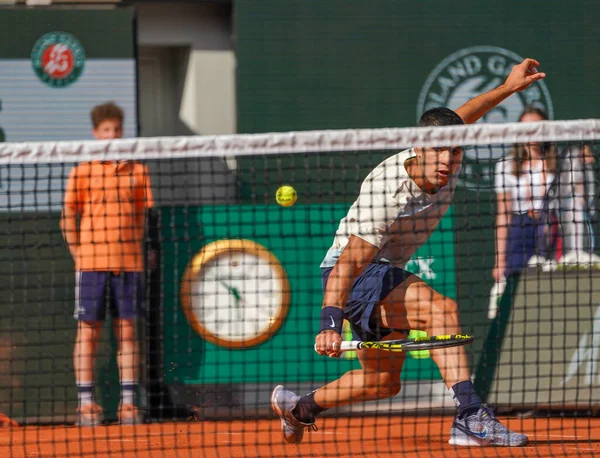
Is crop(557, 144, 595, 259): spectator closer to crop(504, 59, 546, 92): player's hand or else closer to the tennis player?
crop(504, 59, 546, 92): player's hand

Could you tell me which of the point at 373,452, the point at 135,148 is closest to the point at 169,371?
the point at 373,452

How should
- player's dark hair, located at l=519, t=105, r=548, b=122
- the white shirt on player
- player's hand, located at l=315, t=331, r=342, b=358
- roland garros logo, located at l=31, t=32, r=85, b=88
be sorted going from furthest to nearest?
roland garros logo, located at l=31, t=32, r=85, b=88 < player's dark hair, located at l=519, t=105, r=548, b=122 < the white shirt on player < player's hand, located at l=315, t=331, r=342, b=358

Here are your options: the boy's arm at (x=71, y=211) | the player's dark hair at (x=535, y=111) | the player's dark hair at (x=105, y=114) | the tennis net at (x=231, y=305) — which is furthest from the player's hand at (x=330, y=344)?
the player's dark hair at (x=535, y=111)

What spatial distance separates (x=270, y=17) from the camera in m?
8.45

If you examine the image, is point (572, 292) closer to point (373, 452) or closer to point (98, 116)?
point (373, 452)

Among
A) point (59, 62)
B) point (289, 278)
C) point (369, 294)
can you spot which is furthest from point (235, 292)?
point (369, 294)

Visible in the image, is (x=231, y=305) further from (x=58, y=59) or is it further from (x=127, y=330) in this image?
(x=58, y=59)

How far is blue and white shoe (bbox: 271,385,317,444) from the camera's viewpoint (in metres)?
5.73

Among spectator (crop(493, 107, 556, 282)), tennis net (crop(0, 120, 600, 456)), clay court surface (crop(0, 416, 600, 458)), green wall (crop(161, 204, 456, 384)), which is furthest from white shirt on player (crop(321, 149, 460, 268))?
spectator (crop(493, 107, 556, 282))

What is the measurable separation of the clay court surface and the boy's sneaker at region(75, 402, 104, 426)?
0.12 meters

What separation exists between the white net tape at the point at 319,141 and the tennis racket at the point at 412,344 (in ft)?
2.76

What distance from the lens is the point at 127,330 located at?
7.37 m

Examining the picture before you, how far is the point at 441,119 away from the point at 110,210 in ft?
8.50

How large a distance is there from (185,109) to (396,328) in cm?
556
